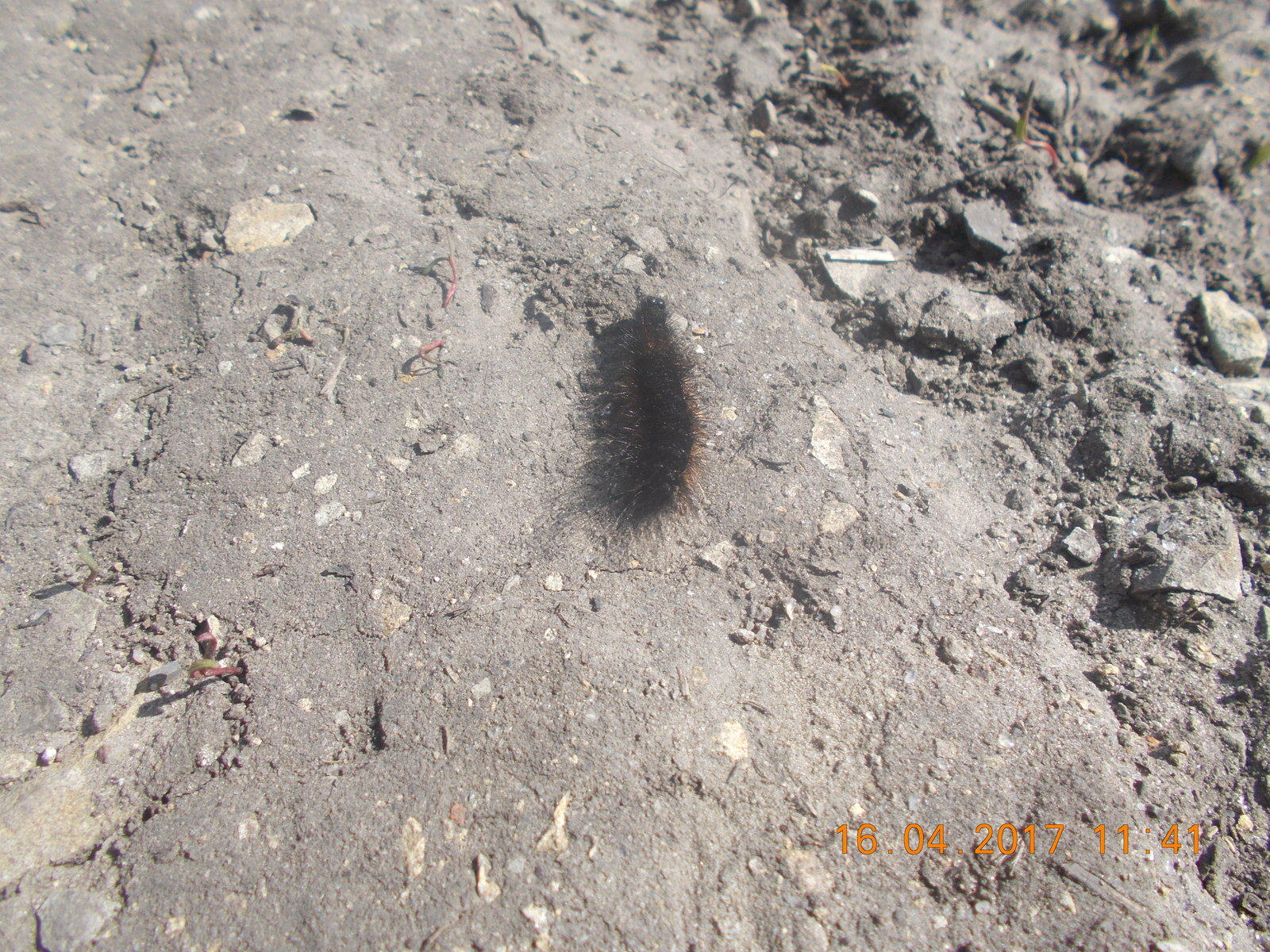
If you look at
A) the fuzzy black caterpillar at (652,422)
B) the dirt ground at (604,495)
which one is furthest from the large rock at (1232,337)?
the fuzzy black caterpillar at (652,422)

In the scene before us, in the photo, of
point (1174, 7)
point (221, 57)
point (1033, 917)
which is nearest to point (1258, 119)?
point (1174, 7)

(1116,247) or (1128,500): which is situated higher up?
(1116,247)

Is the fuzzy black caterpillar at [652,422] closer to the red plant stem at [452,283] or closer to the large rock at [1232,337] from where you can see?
the red plant stem at [452,283]

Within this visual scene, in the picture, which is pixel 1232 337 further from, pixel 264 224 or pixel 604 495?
pixel 264 224

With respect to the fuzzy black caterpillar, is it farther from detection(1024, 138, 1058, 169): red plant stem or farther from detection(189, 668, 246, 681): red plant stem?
detection(1024, 138, 1058, 169): red plant stem

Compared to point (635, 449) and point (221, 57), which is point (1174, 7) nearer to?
point (635, 449)

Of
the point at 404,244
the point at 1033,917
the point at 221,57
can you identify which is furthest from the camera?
the point at 221,57
